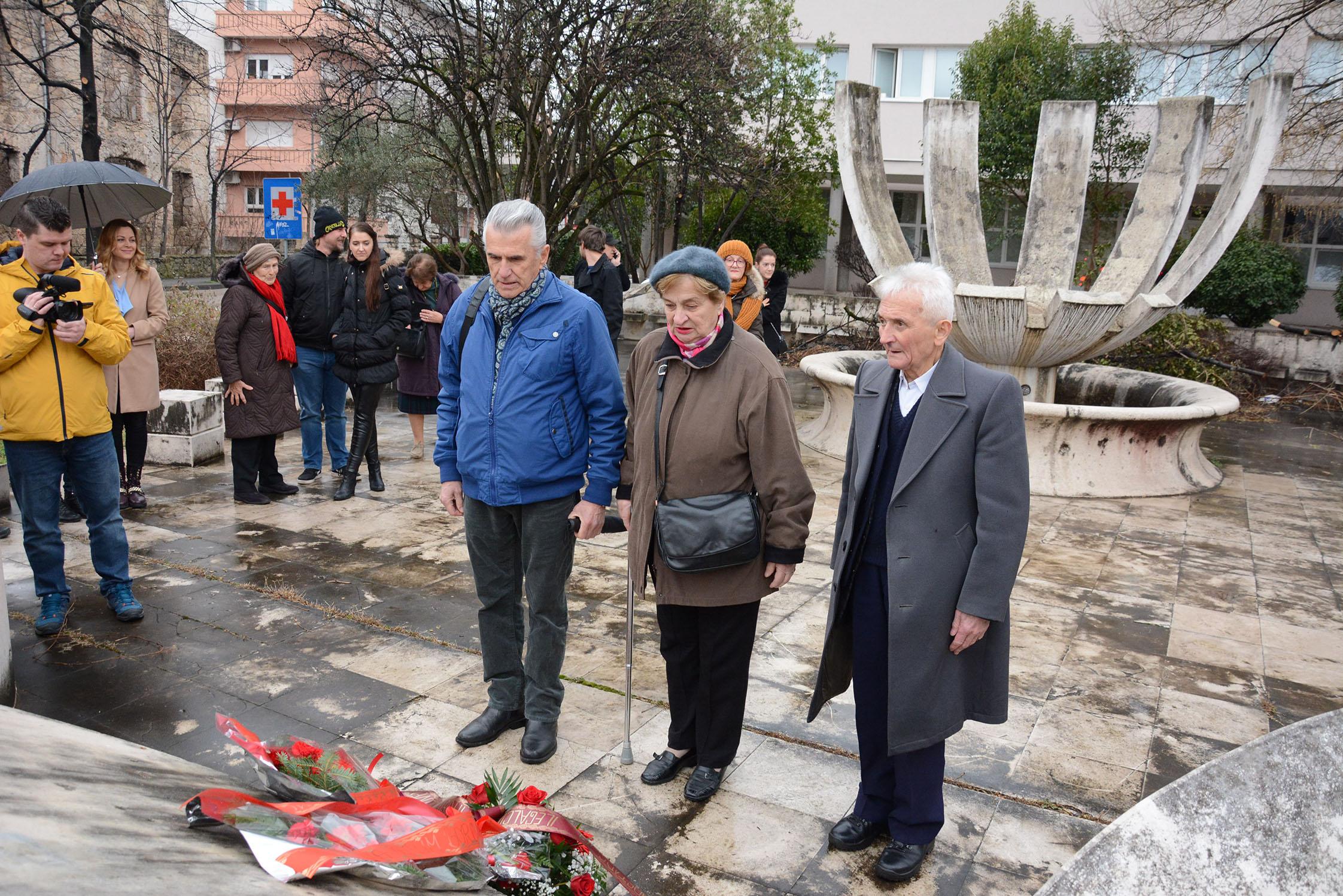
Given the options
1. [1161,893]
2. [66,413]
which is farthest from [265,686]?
[1161,893]

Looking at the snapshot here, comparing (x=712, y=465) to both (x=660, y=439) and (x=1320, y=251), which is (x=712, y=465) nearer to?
(x=660, y=439)

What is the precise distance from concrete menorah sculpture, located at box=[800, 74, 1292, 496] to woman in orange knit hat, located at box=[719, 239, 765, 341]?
1825 mm

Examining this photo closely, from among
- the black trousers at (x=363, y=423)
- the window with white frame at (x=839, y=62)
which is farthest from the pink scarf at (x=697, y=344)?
the window with white frame at (x=839, y=62)

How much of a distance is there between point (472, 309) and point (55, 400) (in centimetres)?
208

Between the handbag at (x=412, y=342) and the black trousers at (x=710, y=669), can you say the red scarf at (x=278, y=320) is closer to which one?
the handbag at (x=412, y=342)

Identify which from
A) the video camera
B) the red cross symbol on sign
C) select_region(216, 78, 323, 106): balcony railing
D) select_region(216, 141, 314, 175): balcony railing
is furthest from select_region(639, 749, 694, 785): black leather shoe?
select_region(216, 141, 314, 175): balcony railing

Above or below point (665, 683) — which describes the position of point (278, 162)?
above

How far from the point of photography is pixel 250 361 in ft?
22.9

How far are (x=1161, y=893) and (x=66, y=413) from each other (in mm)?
4619

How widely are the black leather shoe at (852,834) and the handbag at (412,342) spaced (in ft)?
17.8

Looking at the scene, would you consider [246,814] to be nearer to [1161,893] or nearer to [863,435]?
[1161,893]

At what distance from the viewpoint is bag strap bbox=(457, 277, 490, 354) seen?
375 centimetres

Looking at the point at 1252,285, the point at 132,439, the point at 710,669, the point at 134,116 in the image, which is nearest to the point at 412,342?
the point at 132,439

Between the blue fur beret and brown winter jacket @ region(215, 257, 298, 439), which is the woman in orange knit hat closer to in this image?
brown winter jacket @ region(215, 257, 298, 439)
